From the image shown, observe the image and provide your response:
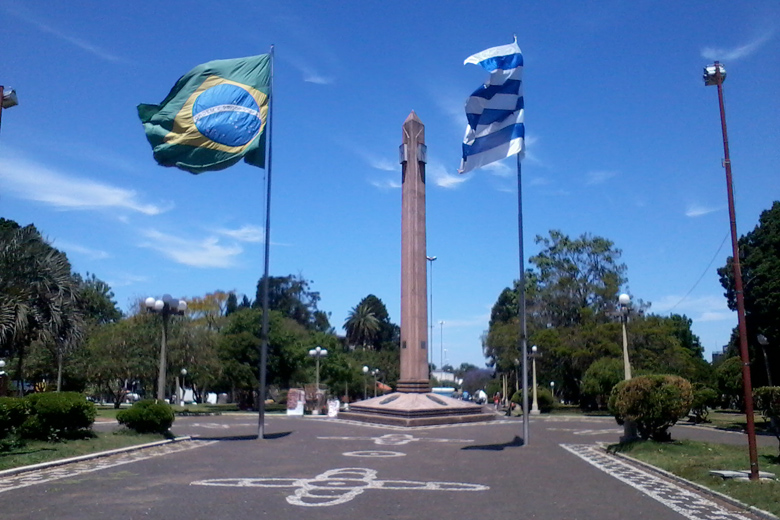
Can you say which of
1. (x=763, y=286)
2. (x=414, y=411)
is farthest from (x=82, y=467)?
(x=763, y=286)

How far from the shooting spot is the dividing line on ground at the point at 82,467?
10.9m

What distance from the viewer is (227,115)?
1816cm

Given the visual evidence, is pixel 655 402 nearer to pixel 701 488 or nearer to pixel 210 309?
pixel 701 488

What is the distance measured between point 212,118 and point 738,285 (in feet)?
42.6

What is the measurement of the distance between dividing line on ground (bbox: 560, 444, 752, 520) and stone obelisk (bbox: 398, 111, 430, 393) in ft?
52.4

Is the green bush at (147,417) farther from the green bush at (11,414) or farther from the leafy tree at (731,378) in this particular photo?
the leafy tree at (731,378)

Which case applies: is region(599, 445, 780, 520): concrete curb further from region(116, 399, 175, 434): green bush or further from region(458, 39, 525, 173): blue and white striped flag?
region(116, 399, 175, 434): green bush

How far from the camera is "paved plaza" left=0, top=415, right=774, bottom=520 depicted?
855 cm

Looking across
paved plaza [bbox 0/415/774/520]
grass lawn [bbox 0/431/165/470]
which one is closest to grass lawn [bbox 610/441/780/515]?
paved plaza [bbox 0/415/774/520]

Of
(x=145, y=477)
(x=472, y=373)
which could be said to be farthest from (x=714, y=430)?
(x=472, y=373)

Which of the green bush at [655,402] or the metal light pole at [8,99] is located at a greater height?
the metal light pole at [8,99]

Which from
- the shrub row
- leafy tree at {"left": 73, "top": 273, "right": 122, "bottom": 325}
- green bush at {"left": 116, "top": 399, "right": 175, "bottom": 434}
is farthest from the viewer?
leafy tree at {"left": 73, "top": 273, "right": 122, "bottom": 325}

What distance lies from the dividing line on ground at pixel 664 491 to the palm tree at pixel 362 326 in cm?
8540

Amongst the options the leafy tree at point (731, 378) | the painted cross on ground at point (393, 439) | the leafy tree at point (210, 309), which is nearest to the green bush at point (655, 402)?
the painted cross on ground at point (393, 439)
